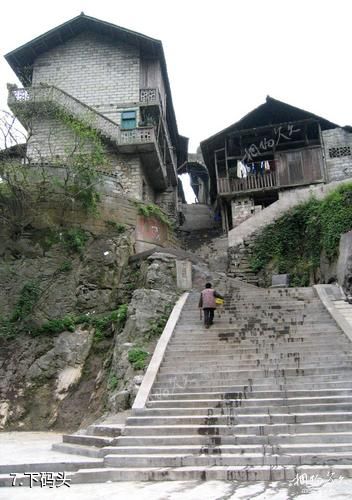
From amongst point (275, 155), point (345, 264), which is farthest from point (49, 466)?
point (275, 155)

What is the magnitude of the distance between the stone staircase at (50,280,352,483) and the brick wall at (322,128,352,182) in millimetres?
13538

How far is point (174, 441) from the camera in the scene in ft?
22.0

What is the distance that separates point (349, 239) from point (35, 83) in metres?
18.4

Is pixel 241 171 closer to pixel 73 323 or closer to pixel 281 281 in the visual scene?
pixel 281 281

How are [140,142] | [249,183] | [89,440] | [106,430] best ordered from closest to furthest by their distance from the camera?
[89,440] → [106,430] → [140,142] → [249,183]

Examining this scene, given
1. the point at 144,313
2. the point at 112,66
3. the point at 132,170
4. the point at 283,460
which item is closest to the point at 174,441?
the point at 283,460

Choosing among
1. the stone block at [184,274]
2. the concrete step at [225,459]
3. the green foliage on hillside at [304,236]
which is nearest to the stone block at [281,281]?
the green foliage on hillside at [304,236]

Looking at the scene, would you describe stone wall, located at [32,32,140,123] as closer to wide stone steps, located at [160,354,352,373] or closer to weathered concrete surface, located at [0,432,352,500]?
wide stone steps, located at [160,354,352,373]

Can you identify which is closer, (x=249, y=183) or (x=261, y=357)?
(x=261, y=357)

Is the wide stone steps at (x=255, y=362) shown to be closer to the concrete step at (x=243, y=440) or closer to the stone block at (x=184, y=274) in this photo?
the concrete step at (x=243, y=440)

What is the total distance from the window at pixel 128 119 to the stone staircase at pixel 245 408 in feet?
44.3

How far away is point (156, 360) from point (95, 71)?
62.9 ft

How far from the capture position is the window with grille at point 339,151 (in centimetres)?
2380

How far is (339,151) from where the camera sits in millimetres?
23875
